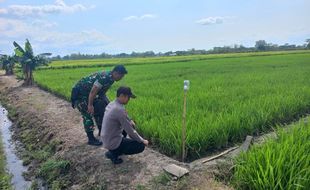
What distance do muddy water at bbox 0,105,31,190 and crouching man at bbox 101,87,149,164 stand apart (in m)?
1.52

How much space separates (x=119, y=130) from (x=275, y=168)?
6.76ft

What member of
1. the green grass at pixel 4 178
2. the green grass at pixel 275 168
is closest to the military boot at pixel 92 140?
the green grass at pixel 4 178

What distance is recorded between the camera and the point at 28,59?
55.2 ft

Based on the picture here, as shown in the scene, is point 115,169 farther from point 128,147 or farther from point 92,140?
point 92,140

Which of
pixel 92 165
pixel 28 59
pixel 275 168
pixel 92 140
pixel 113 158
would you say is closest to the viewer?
pixel 275 168

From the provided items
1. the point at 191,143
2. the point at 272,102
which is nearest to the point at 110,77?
the point at 191,143

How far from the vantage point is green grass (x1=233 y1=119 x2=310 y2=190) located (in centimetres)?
325

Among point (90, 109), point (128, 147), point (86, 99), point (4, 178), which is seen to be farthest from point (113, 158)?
point (4, 178)

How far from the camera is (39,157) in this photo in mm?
5863

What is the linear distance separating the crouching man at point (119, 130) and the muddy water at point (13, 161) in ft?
4.99

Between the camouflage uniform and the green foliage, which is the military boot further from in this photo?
the green foliage

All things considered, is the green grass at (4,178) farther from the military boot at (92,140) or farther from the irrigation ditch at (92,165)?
the military boot at (92,140)

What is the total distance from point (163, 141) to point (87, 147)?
1.43 meters

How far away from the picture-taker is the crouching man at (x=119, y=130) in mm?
4277
